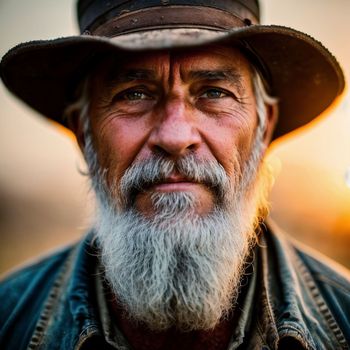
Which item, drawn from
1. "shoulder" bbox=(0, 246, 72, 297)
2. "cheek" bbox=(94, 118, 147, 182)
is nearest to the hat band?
"cheek" bbox=(94, 118, 147, 182)

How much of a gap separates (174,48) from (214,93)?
427 mm

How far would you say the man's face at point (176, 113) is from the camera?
187 centimetres

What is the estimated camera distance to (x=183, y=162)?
6.05 feet

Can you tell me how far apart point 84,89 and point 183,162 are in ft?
2.88

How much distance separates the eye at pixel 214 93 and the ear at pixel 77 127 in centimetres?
82

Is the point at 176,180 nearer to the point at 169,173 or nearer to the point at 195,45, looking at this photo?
the point at 169,173

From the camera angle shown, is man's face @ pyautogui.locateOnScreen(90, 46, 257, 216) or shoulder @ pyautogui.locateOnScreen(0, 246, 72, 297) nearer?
man's face @ pyautogui.locateOnScreen(90, 46, 257, 216)

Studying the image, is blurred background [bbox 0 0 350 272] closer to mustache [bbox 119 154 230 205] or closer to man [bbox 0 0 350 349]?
man [bbox 0 0 350 349]

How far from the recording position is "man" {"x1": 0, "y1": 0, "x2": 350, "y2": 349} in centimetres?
187

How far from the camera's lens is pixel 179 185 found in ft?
6.14

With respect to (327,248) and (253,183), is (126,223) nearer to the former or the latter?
(253,183)

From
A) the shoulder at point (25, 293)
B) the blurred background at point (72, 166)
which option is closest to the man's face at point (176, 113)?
the shoulder at point (25, 293)

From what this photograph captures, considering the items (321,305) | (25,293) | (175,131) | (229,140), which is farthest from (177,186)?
(25,293)

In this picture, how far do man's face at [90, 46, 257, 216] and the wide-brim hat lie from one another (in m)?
0.11
